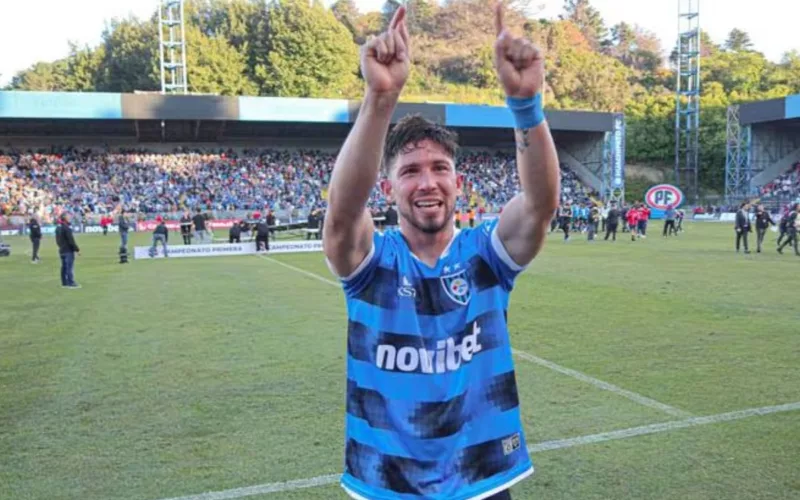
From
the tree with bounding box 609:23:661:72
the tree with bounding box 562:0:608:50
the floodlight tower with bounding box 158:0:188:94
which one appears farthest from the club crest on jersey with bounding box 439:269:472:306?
the tree with bounding box 562:0:608:50

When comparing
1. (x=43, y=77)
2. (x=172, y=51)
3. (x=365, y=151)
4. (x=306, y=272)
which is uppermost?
(x=43, y=77)

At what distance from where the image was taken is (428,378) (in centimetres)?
243

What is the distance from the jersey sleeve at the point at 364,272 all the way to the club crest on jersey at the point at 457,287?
0.25 metres

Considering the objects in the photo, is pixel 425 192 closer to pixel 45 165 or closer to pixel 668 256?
pixel 668 256

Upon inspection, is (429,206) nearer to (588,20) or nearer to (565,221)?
(565,221)

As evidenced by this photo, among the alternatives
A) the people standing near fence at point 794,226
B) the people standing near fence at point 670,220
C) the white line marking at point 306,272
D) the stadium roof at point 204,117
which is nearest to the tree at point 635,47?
the stadium roof at point 204,117

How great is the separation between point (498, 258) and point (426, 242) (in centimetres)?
28

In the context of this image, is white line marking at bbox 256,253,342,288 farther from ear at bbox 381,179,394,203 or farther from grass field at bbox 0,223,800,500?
ear at bbox 381,179,394,203

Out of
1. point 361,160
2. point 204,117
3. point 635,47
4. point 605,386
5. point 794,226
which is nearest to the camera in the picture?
point 361,160

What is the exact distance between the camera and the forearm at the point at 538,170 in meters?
2.33

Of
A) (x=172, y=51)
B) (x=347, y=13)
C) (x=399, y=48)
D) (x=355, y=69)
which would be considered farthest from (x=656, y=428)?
(x=347, y=13)

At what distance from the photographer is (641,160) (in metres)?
69.7

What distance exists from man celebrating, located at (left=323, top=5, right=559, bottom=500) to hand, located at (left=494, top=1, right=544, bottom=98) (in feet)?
0.17

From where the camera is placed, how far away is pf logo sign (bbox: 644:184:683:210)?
114 ft
